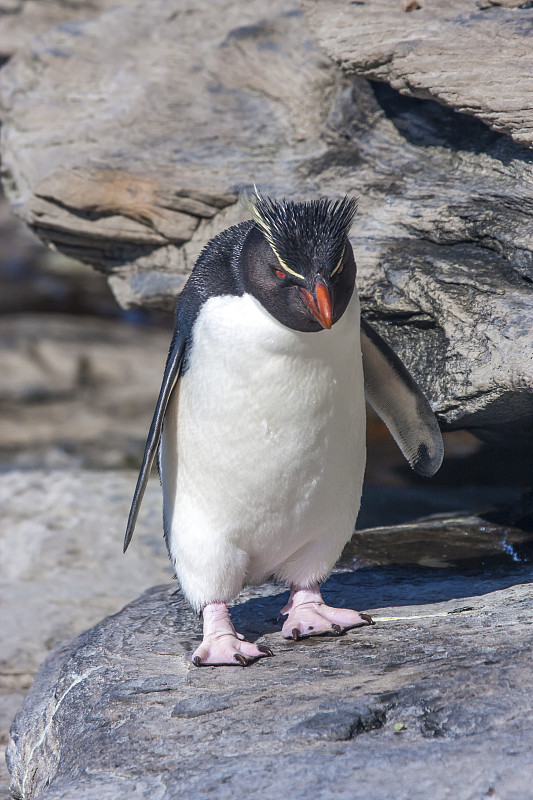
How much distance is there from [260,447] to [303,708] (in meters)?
0.80

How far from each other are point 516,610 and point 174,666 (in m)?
1.05

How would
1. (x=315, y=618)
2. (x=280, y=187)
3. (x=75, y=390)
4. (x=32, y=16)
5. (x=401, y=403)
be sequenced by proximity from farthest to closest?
(x=75, y=390) < (x=32, y=16) < (x=280, y=187) < (x=401, y=403) < (x=315, y=618)

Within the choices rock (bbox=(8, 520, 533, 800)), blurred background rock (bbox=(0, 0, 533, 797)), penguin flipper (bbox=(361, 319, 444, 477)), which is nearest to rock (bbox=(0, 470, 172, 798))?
blurred background rock (bbox=(0, 0, 533, 797))

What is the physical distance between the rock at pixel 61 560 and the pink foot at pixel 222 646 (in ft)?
3.98

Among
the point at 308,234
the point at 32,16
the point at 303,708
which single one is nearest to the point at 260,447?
the point at 308,234

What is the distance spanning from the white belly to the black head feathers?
0.22 meters

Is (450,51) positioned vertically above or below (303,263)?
above

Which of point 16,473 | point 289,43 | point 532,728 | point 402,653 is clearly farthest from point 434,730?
point 16,473

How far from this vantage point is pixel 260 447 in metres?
2.81

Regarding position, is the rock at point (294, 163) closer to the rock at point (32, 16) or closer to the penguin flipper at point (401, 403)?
the penguin flipper at point (401, 403)

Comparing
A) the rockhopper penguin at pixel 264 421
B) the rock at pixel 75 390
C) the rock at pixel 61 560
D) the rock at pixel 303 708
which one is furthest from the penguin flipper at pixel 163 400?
the rock at pixel 75 390

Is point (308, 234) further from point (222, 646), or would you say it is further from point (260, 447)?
point (222, 646)

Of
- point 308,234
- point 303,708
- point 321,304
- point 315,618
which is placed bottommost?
point 315,618

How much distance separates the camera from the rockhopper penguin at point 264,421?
2602 millimetres
